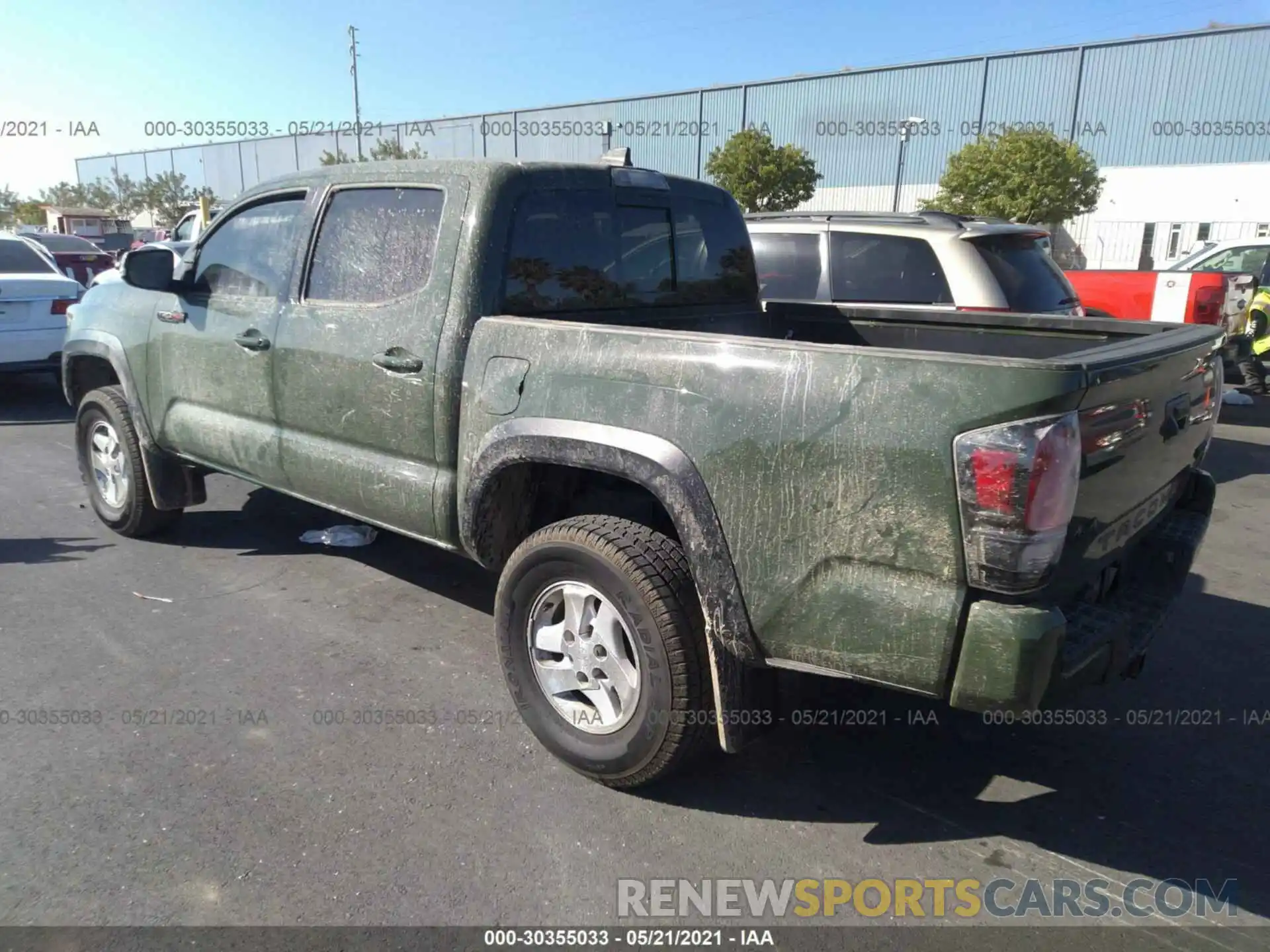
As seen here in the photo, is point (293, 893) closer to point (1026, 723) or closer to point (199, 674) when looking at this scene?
point (199, 674)

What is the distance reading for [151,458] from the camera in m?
4.87

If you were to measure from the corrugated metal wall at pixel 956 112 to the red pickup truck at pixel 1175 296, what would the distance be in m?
20.6

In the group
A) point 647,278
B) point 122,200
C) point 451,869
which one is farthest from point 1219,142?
point 122,200

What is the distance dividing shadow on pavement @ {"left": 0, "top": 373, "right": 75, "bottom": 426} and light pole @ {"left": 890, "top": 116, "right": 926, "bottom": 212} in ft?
99.0

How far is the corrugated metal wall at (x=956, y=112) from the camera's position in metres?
30.1

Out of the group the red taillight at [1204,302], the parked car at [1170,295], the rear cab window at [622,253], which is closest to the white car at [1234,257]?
the parked car at [1170,295]

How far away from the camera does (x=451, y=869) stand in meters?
2.59

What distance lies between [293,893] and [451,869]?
0.42 metres

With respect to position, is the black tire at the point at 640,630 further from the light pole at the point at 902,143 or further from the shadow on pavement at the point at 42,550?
the light pole at the point at 902,143

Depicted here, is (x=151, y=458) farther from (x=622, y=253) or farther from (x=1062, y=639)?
(x=1062, y=639)

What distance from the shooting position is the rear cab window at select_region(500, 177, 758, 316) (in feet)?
11.1

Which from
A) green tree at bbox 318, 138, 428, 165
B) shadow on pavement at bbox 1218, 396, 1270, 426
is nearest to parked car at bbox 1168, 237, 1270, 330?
shadow on pavement at bbox 1218, 396, 1270, 426
